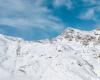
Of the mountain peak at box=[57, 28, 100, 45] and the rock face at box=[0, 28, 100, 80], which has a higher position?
the mountain peak at box=[57, 28, 100, 45]

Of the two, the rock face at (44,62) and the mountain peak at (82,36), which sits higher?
the mountain peak at (82,36)

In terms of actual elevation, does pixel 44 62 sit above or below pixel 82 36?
below

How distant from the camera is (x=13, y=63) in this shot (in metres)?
111

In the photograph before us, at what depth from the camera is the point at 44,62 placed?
11625cm

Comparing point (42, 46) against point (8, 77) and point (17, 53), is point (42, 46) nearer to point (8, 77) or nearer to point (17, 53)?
point (17, 53)

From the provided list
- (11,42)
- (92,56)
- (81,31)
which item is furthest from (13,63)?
(81,31)

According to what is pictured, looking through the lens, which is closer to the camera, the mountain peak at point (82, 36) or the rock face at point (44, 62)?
the rock face at point (44, 62)

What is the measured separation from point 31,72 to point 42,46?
2413 cm

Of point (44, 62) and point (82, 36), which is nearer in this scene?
point (44, 62)

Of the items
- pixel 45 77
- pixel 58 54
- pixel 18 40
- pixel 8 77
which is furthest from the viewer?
pixel 18 40

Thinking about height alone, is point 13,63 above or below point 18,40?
below

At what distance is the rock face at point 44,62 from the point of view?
107m

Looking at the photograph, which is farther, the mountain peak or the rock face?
the mountain peak

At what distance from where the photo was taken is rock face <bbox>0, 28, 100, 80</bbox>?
351ft
